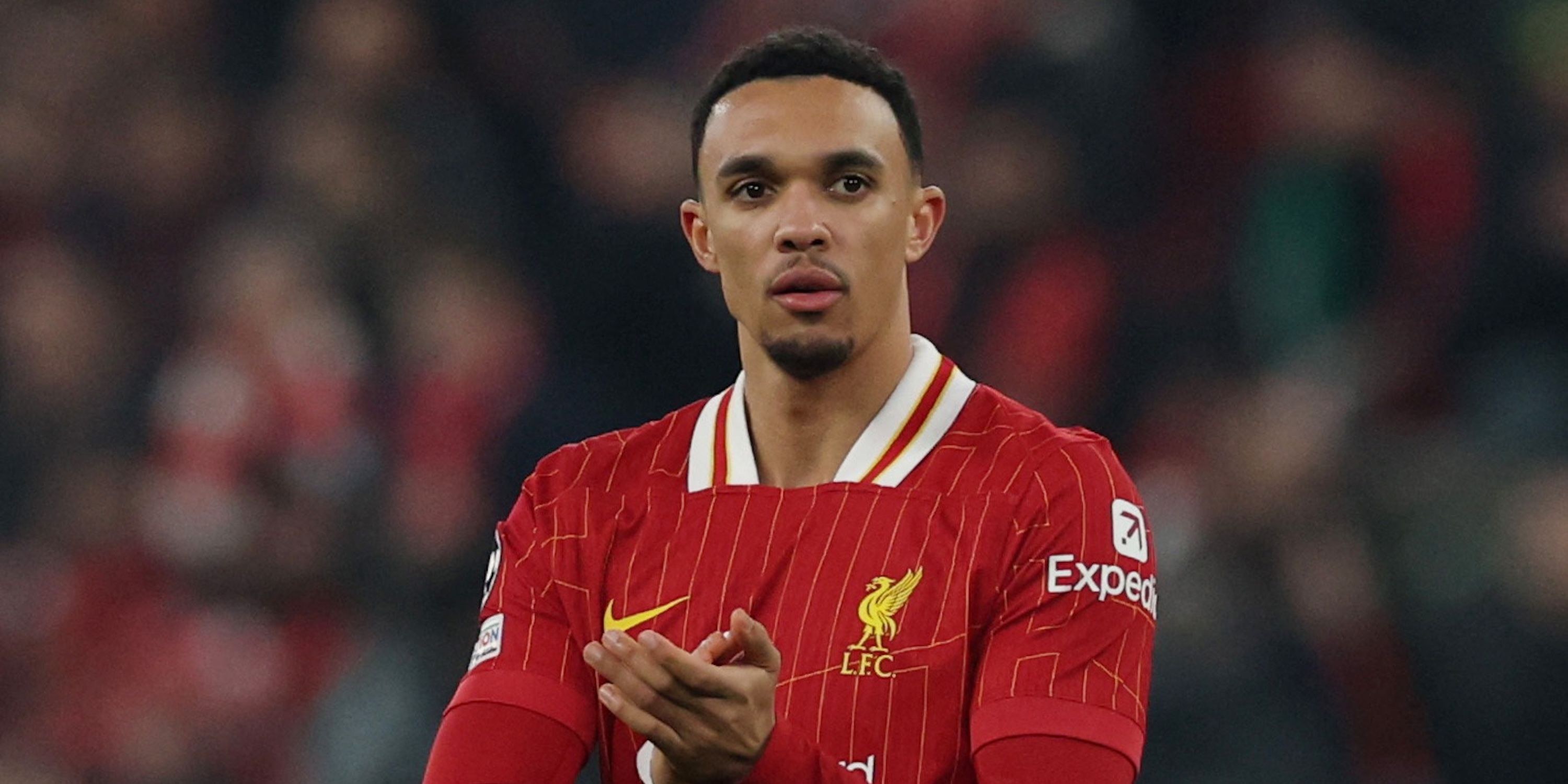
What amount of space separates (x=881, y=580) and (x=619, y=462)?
0.46 metres

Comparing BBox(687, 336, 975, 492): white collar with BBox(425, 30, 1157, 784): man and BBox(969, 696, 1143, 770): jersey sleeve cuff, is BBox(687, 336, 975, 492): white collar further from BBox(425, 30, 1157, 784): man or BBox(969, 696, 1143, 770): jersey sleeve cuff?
BBox(969, 696, 1143, 770): jersey sleeve cuff

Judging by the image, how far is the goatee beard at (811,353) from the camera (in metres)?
2.77

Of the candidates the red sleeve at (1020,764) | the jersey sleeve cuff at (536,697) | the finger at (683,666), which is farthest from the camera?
the jersey sleeve cuff at (536,697)

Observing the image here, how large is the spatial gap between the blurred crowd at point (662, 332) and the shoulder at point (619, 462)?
1909 millimetres

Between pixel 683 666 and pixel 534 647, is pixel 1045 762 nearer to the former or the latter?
pixel 683 666

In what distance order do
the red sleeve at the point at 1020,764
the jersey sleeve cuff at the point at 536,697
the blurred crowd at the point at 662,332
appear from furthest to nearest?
1. the blurred crowd at the point at 662,332
2. the jersey sleeve cuff at the point at 536,697
3. the red sleeve at the point at 1020,764

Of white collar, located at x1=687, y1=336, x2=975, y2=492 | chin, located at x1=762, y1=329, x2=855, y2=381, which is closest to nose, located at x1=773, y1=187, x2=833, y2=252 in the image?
chin, located at x1=762, y1=329, x2=855, y2=381

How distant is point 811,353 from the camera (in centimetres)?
277

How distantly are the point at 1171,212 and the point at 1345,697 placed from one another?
4.03 feet

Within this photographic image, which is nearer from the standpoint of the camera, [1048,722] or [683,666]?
[683,666]

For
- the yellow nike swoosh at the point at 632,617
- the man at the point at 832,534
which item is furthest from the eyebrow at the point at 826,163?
the yellow nike swoosh at the point at 632,617

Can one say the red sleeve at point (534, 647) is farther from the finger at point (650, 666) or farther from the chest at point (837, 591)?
the finger at point (650, 666)

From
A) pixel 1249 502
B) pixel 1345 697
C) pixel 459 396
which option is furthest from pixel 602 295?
pixel 1345 697

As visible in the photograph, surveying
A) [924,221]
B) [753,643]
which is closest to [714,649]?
[753,643]
